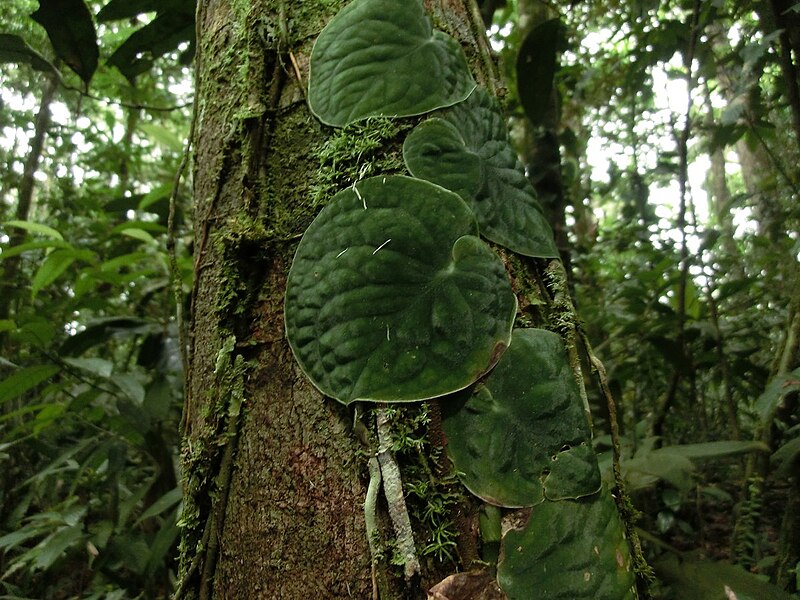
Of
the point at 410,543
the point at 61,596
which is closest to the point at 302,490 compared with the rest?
the point at 410,543

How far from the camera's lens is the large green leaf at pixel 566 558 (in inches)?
18.8

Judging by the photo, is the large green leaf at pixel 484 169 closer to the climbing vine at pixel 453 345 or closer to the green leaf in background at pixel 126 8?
the climbing vine at pixel 453 345

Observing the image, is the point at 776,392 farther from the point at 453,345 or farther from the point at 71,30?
the point at 71,30

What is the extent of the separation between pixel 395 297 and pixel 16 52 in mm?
1164

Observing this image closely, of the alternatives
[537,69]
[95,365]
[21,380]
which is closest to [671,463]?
[537,69]

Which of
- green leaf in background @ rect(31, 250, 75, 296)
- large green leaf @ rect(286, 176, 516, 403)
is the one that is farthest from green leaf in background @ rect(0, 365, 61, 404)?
large green leaf @ rect(286, 176, 516, 403)

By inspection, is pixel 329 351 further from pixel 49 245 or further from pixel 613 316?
pixel 613 316

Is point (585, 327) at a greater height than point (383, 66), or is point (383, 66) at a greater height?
point (383, 66)

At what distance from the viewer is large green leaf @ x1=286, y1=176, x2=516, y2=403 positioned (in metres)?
0.52

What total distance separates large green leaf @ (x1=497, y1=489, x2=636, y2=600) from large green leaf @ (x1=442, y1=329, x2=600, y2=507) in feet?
0.06

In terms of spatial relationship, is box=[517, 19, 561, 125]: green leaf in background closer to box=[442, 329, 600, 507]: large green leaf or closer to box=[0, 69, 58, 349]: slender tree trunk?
box=[442, 329, 600, 507]: large green leaf

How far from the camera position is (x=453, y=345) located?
525 mm

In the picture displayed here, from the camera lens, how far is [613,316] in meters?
1.81

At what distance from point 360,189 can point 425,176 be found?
2.7 inches
